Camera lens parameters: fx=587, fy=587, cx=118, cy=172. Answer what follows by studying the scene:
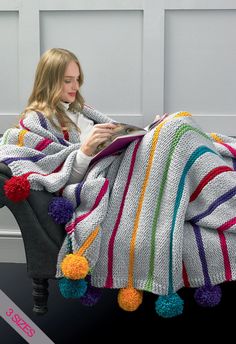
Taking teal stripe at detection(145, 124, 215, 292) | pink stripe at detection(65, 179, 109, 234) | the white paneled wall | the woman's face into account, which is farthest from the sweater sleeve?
the white paneled wall

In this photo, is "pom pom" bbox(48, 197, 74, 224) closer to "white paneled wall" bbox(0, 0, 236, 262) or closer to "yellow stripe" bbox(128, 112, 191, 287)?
"yellow stripe" bbox(128, 112, 191, 287)

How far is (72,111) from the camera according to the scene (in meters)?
1.93

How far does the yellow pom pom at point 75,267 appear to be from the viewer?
1397 millimetres

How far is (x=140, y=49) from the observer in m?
2.37

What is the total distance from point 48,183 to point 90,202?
118mm

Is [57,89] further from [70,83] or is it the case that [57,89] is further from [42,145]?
[42,145]

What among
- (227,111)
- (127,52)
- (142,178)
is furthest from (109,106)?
(142,178)

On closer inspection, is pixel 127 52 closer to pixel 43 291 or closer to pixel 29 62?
pixel 29 62

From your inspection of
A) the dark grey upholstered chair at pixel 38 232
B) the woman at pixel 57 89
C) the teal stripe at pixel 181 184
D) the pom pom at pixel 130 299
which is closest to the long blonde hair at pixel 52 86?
the woman at pixel 57 89

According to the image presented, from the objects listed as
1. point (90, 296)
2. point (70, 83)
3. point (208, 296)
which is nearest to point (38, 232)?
point (90, 296)

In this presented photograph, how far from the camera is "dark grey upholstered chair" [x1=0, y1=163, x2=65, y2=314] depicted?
1.48m

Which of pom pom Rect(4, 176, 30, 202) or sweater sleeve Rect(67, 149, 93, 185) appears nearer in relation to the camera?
pom pom Rect(4, 176, 30, 202)

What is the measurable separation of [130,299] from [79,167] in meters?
0.38

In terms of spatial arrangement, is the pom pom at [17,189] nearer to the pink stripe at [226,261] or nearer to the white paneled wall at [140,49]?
the pink stripe at [226,261]
